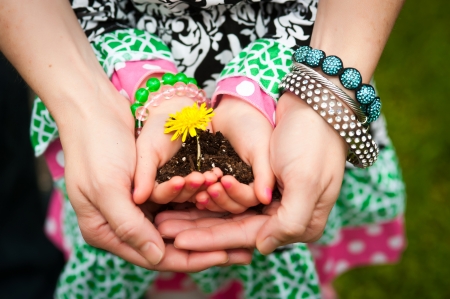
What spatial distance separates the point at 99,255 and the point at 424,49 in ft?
9.27

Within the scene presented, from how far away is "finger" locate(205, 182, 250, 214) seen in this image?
1130mm

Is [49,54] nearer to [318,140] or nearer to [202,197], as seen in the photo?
[202,197]

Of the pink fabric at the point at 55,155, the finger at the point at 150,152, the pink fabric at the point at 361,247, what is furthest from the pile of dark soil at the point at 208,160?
the pink fabric at the point at 361,247

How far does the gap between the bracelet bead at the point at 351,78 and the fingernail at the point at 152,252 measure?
0.66 meters

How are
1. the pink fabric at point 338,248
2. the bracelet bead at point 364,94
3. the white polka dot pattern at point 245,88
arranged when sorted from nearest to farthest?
the bracelet bead at point 364,94, the white polka dot pattern at point 245,88, the pink fabric at point 338,248

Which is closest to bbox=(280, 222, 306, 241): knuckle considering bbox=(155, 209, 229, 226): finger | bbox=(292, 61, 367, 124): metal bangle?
bbox=(155, 209, 229, 226): finger

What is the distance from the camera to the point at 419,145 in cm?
285

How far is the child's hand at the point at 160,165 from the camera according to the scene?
3.68 ft

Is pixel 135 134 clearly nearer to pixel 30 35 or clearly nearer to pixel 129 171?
pixel 129 171

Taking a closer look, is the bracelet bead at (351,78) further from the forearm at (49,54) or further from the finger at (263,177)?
the forearm at (49,54)

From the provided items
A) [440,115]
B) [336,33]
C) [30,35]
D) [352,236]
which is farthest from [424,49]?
[30,35]

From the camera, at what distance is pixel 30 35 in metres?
1.21

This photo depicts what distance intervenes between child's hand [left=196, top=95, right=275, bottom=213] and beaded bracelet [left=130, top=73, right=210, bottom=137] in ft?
0.44

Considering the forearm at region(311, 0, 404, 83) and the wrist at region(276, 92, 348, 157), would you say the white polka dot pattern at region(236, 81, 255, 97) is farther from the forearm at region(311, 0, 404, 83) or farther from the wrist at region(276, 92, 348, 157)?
the forearm at region(311, 0, 404, 83)
